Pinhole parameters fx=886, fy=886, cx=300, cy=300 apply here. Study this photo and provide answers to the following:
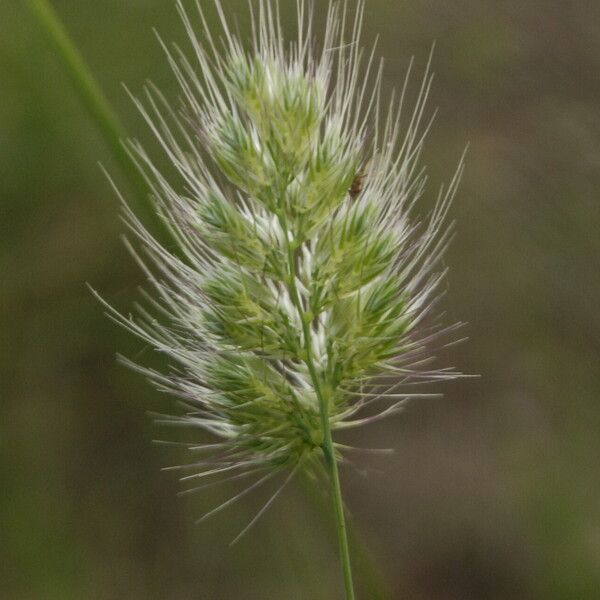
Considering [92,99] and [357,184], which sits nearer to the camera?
[357,184]

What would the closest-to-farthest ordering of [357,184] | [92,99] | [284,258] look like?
[284,258], [357,184], [92,99]

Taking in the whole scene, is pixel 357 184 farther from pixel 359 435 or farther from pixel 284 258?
pixel 359 435

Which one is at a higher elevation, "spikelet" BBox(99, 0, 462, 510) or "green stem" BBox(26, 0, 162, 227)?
"green stem" BBox(26, 0, 162, 227)

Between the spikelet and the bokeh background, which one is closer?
the spikelet

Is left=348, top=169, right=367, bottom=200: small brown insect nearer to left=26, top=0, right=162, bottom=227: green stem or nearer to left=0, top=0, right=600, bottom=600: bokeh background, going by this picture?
left=26, top=0, right=162, bottom=227: green stem

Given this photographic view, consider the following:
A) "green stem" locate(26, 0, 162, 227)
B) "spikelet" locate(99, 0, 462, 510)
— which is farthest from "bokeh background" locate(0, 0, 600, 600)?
"spikelet" locate(99, 0, 462, 510)

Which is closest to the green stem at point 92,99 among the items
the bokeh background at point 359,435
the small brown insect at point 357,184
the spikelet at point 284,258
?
the spikelet at point 284,258

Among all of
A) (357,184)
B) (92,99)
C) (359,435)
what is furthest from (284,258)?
(359,435)
